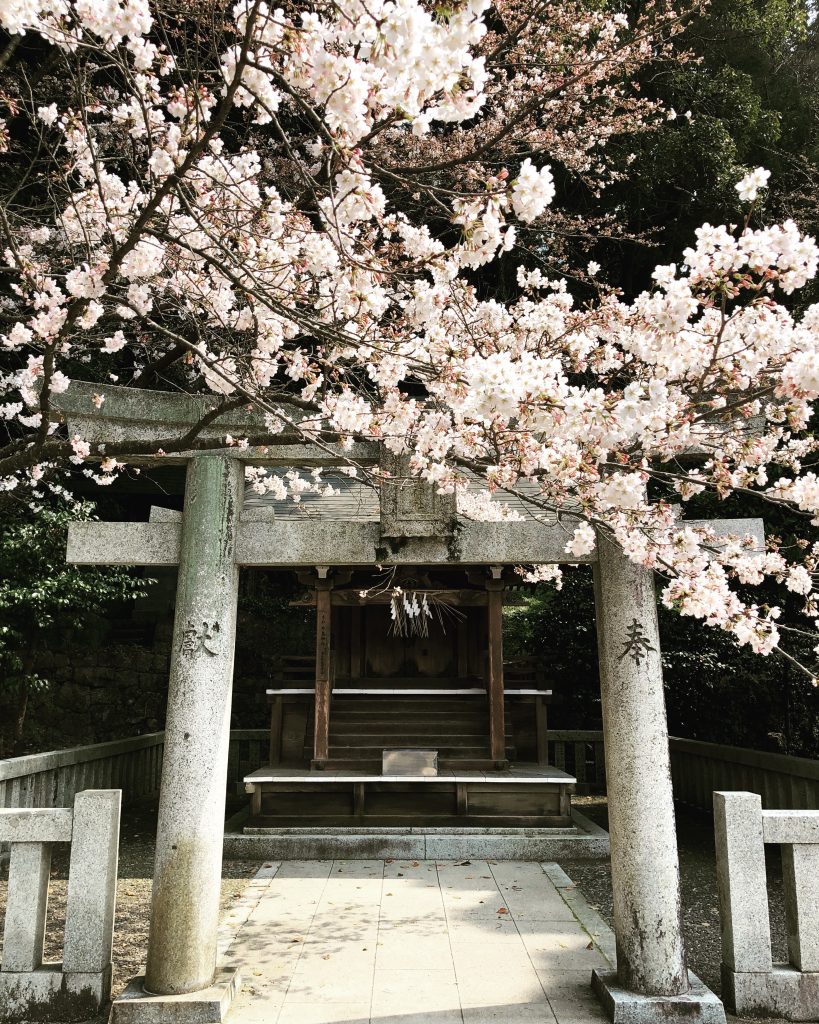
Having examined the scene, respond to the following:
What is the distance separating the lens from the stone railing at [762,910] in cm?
408

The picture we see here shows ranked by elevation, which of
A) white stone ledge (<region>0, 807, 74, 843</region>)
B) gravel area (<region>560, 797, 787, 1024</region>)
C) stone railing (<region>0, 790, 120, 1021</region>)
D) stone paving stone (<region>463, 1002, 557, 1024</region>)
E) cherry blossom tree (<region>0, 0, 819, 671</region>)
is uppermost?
cherry blossom tree (<region>0, 0, 819, 671</region>)

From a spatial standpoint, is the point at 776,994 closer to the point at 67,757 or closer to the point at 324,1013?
the point at 324,1013

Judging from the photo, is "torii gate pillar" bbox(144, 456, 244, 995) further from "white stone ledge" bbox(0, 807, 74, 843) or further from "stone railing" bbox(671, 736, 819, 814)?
"stone railing" bbox(671, 736, 819, 814)

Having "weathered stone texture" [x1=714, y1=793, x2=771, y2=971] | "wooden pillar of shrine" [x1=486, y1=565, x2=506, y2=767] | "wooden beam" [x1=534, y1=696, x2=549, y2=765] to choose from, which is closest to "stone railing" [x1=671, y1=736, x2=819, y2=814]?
"wooden beam" [x1=534, y1=696, x2=549, y2=765]

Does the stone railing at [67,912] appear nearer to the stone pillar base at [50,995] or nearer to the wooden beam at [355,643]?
the stone pillar base at [50,995]

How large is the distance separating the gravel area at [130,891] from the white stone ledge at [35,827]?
3.10 feet

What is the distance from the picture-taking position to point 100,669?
13.1 metres

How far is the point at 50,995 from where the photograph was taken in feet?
13.1

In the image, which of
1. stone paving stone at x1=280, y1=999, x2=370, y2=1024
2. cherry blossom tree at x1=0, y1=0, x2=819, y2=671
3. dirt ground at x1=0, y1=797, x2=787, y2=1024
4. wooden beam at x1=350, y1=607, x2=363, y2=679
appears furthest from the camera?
wooden beam at x1=350, y1=607, x2=363, y2=679

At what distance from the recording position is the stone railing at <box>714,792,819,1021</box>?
408cm

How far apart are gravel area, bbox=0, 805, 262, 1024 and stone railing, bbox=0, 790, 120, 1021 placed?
15 centimetres

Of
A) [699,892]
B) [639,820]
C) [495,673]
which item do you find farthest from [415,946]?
[495,673]

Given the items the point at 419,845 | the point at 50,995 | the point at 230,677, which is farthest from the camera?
the point at 419,845

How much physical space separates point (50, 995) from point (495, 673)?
18.8 ft
